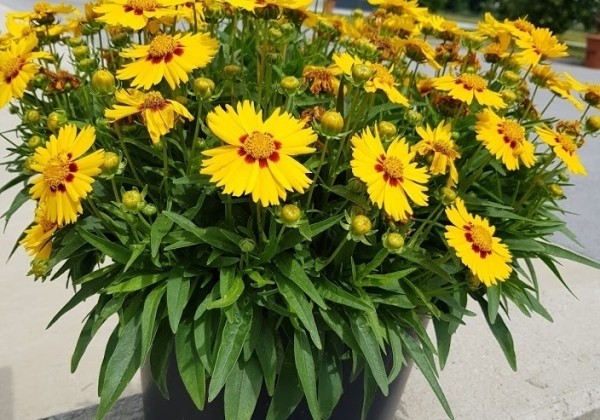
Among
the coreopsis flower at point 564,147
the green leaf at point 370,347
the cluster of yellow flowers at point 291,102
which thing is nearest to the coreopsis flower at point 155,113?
the cluster of yellow flowers at point 291,102

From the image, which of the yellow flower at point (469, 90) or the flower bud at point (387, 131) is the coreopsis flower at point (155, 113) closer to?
the flower bud at point (387, 131)

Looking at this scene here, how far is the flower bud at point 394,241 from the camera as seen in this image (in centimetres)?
75

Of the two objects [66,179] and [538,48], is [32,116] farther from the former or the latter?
[538,48]

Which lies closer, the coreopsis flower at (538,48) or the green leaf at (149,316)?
the green leaf at (149,316)

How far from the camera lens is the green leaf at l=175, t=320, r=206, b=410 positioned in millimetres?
762

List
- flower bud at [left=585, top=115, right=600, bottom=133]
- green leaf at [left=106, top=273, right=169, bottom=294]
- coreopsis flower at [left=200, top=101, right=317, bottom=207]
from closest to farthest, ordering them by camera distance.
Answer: coreopsis flower at [left=200, top=101, right=317, bottom=207] < green leaf at [left=106, top=273, right=169, bottom=294] < flower bud at [left=585, top=115, right=600, bottom=133]

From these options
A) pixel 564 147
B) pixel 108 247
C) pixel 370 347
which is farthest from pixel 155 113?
pixel 564 147

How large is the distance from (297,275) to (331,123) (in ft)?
0.63

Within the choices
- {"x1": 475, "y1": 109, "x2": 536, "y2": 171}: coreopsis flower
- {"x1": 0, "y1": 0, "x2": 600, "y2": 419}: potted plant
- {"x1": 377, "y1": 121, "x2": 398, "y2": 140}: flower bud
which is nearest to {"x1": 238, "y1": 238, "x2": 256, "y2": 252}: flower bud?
{"x1": 0, "y1": 0, "x2": 600, "y2": 419}: potted plant

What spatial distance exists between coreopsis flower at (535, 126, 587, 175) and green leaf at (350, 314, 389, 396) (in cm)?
36

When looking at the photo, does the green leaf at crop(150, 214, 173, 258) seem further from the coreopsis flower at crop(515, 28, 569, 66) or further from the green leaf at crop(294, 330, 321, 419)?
the coreopsis flower at crop(515, 28, 569, 66)

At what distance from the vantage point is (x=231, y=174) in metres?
0.65

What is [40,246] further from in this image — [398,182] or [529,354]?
[529,354]

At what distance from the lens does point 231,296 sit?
2.40 ft
